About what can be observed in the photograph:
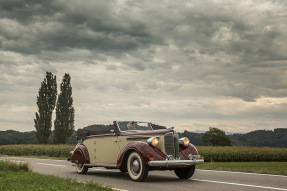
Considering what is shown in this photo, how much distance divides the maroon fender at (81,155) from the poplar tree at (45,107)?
121 feet

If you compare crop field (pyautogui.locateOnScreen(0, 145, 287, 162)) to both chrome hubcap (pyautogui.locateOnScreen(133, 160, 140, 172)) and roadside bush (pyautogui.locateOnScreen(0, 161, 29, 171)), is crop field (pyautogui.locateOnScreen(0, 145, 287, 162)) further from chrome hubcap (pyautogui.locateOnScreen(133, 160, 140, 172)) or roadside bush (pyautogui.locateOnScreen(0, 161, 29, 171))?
chrome hubcap (pyautogui.locateOnScreen(133, 160, 140, 172))

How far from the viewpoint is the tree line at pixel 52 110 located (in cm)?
4788

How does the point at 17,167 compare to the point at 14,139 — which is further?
the point at 14,139

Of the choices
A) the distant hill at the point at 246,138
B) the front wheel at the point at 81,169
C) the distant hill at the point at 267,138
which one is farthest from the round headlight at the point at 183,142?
the distant hill at the point at 267,138

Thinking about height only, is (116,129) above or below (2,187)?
above

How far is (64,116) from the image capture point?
4909 cm

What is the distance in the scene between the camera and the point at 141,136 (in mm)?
→ 10031

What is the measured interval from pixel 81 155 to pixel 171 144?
13.7ft

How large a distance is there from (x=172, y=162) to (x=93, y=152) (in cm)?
372

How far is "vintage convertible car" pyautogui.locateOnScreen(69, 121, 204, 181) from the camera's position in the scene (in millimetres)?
9344

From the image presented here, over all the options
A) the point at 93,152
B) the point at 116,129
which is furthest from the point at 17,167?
the point at 116,129

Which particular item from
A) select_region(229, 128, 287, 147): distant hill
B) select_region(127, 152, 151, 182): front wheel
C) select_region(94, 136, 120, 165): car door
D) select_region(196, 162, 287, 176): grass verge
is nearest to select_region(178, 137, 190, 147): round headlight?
select_region(127, 152, 151, 182): front wheel

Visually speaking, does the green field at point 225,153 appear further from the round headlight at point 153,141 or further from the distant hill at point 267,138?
the round headlight at point 153,141

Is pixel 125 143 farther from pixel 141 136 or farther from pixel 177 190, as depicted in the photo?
pixel 177 190
